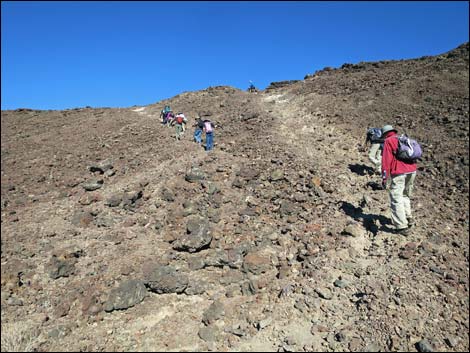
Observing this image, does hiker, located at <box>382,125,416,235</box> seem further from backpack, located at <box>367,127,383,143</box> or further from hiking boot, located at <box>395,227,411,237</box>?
backpack, located at <box>367,127,383,143</box>

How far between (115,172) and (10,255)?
184 inches

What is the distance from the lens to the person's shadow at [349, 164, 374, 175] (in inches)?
397

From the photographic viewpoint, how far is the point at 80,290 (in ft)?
18.7

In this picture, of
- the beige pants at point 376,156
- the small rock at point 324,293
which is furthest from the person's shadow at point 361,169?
the small rock at point 324,293

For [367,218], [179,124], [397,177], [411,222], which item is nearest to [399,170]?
[397,177]

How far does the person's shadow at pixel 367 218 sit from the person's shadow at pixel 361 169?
208 cm

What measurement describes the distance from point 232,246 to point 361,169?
5364 mm

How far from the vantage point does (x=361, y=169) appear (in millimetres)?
10336

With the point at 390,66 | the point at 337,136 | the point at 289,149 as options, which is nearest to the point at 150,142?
the point at 289,149

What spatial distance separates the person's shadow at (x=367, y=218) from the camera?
7.25 meters

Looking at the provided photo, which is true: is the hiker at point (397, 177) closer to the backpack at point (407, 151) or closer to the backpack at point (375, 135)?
the backpack at point (407, 151)

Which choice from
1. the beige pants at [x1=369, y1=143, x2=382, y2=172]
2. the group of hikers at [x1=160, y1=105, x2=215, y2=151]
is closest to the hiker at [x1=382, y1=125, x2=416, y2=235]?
the beige pants at [x1=369, y1=143, x2=382, y2=172]

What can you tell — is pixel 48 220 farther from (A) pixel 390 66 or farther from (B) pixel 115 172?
(A) pixel 390 66

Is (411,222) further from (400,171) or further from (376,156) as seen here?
(376,156)
